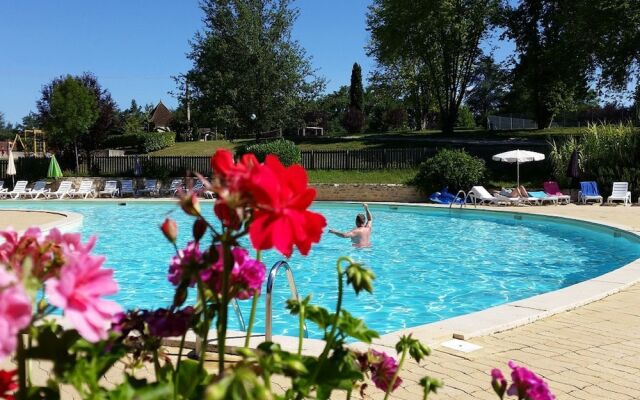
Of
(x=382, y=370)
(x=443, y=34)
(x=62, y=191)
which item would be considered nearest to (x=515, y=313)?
(x=382, y=370)

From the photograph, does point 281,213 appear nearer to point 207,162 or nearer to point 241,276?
point 241,276

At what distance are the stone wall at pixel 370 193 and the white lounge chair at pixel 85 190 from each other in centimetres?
1012

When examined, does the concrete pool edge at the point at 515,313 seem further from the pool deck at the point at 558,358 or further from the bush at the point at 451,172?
the bush at the point at 451,172

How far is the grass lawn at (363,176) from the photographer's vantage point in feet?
82.6

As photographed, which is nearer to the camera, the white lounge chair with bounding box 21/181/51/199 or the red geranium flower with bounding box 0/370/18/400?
the red geranium flower with bounding box 0/370/18/400

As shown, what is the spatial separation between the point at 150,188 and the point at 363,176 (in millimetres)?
9502

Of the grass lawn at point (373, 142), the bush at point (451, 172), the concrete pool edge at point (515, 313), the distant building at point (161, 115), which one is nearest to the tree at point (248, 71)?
the grass lawn at point (373, 142)

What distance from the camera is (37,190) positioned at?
83.3 ft

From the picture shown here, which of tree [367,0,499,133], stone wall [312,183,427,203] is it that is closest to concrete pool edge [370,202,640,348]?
stone wall [312,183,427,203]

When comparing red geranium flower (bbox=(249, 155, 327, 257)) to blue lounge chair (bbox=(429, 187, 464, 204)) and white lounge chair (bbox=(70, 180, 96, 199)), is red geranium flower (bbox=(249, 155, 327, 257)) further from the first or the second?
white lounge chair (bbox=(70, 180, 96, 199))

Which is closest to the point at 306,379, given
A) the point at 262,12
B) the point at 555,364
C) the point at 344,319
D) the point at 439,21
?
the point at 344,319

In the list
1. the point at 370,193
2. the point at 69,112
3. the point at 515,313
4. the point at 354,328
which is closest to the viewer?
the point at 354,328

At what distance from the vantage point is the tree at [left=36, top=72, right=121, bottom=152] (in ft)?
99.9

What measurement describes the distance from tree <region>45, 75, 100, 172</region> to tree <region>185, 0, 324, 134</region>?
5.02m
